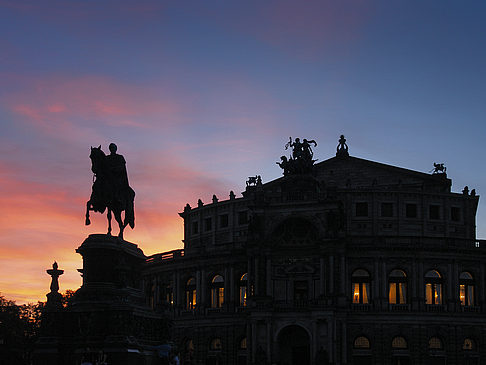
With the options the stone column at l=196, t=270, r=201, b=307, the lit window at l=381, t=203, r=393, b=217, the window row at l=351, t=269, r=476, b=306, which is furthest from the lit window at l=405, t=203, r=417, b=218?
the stone column at l=196, t=270, r=201, b=307

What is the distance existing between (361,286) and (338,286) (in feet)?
15.0

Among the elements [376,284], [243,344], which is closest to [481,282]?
[376,284]

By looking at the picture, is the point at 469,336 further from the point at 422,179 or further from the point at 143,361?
the point at 143,361

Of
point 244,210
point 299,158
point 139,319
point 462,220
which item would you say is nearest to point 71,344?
point 139,319

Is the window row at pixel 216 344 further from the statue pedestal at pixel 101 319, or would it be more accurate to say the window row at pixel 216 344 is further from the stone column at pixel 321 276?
the statue pedestal at pixel 101 319

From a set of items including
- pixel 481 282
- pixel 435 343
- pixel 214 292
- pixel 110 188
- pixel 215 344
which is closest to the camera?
pixel 110 188

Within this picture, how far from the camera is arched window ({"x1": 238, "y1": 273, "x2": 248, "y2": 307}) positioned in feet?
300

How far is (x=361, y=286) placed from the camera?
282ft

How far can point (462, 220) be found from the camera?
96250mm

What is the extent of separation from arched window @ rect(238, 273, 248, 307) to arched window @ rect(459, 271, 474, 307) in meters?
24.5

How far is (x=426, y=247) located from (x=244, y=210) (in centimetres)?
2434

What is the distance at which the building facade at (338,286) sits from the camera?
82.9 meters

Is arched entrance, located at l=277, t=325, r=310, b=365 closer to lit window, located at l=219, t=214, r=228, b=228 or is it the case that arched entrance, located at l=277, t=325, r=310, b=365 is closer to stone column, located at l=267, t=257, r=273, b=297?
stone column, located at l=267, t=257, r=273, b=297

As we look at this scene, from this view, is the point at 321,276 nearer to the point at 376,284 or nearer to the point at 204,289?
the point at 376,284
